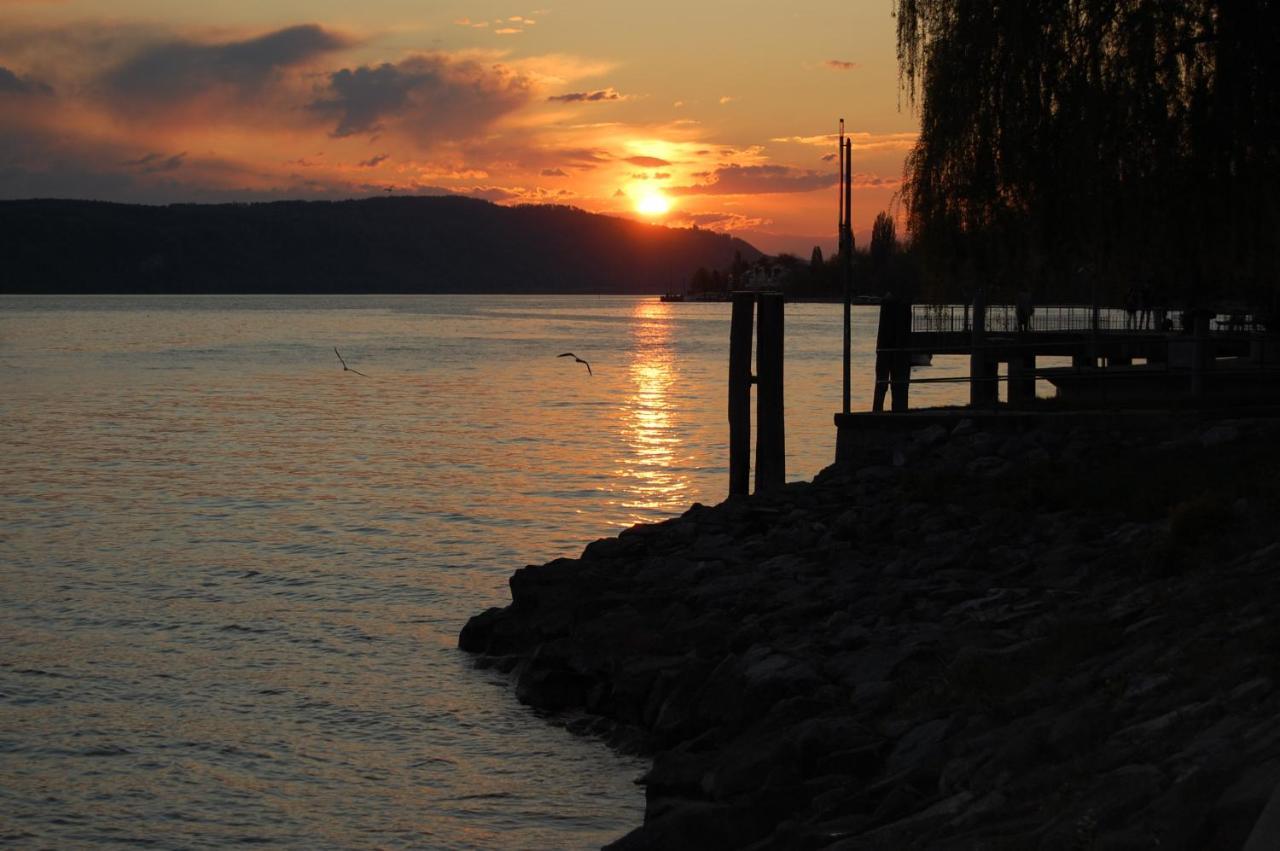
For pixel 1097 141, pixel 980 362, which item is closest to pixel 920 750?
pixel 1097 141

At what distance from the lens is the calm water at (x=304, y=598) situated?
41.3ft

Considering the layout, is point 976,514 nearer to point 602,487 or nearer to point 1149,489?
point 1149,489

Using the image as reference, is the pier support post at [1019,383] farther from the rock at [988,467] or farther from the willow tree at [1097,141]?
the rock at [988,467]

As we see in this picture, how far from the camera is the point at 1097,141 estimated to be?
60.1 feet

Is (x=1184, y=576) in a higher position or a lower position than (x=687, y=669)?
higher

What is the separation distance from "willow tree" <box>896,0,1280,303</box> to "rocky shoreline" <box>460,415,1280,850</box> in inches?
90.0

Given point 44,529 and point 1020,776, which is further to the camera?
point 44,529

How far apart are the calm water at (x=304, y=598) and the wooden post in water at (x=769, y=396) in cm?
376

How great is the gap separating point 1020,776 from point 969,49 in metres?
13.4

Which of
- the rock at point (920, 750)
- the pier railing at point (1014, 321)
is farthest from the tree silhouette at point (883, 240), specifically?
the rock at point (920, 750)

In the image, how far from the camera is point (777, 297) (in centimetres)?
2403

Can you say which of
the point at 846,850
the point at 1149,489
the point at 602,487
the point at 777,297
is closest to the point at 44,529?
the point at 602,487

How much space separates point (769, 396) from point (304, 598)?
313 inches

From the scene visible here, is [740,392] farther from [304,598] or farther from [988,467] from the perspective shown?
[304,598]
